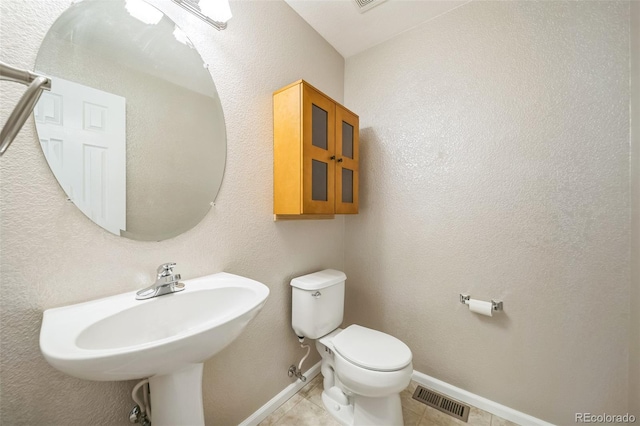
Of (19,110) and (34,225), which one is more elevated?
(19,110)

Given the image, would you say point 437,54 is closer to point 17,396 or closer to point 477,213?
point 477,213

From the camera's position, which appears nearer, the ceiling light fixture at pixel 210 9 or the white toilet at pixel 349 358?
the ceiling light fixture at pixel 210 9

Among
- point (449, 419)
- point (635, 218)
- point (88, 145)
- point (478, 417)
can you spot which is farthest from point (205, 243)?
point (635, 218)

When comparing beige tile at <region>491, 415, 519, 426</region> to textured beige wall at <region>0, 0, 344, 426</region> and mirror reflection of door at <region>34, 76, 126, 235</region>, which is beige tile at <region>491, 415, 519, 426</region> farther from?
mirror reflection of door at <region>34, 76, 126, 235</region>

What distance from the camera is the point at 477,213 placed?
1409 mm

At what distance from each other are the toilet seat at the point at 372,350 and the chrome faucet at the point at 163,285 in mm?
816

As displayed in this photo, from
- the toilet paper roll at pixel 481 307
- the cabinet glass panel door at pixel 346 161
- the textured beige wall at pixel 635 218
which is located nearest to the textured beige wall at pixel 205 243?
the cabinet glass panel door at pixel 346 161

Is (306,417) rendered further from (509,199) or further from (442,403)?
(509,199)

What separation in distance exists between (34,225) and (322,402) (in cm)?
152

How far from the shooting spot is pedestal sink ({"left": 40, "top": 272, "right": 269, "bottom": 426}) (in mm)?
533

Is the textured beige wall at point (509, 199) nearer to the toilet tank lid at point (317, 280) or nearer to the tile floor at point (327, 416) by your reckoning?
the tile floor at point (327, 416)

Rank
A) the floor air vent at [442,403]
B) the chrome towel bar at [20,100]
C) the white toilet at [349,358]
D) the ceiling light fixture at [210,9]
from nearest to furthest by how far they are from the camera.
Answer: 1. the chrome towel bar at [20,100]
2. the ceiling light fixture at [210,9]
3. the white toilet at [349,358]
4. the floor air vent at [442,403]

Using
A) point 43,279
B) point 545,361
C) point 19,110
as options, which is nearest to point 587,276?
point 545,361

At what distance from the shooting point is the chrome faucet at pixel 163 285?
0.84 metres
